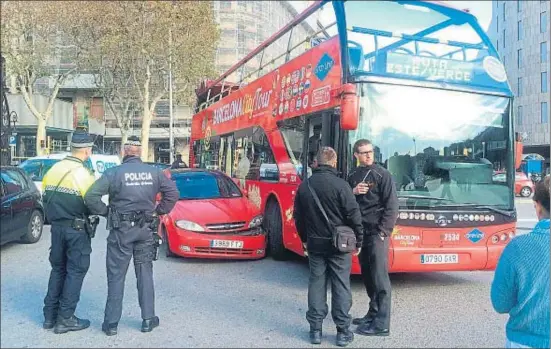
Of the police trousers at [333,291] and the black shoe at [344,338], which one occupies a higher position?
→ the police trousers at [333,291]

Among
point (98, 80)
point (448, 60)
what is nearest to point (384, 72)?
point (448, 60)

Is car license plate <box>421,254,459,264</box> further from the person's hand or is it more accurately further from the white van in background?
the white van in background

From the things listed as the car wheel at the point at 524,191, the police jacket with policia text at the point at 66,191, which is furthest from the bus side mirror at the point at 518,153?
the car wheel at the point at 524,191

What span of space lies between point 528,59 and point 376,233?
52.6m

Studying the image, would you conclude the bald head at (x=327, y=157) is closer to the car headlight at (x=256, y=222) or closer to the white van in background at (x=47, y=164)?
the white van in background at (x=47, y=164)

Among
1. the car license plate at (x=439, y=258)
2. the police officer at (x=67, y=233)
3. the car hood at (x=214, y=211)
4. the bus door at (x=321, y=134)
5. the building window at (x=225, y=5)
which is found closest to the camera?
the police officer at (x=67, y=233)

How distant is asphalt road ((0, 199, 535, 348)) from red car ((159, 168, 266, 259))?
0.34 m

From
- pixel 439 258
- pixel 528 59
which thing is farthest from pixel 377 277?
pixel 528 59

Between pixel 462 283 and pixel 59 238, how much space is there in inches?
205

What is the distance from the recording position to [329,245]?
172 inches

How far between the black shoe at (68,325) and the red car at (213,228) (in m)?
3.08

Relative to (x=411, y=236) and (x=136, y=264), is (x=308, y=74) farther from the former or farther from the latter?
(x=136, y=264)

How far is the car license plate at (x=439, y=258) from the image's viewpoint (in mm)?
5770

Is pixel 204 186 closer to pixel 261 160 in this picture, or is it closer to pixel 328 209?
pixel 261 160
